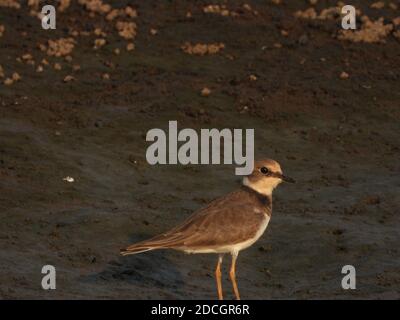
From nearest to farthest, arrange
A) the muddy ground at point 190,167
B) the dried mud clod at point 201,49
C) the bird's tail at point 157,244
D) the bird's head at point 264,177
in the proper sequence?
the bird's tail at point 157,244 < the bird's head at point 264,177 < the muddy ground at point 190,167 < the dried mud clod at point 201,49

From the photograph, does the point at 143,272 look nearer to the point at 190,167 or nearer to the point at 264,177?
the point at 264,177

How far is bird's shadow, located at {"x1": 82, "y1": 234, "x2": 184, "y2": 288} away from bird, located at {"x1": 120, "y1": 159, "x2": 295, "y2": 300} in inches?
54.6

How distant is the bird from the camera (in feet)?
48.8

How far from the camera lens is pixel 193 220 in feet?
49.8

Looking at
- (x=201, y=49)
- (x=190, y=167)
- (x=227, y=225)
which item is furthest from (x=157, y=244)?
(x=201, y=49)

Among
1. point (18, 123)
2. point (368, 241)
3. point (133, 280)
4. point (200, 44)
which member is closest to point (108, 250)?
point (133, 280)

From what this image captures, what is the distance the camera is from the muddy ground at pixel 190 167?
17.0 metres

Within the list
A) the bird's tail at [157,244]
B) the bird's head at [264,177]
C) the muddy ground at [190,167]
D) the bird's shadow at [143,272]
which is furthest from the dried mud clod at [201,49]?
the bird's tail at [157,244]

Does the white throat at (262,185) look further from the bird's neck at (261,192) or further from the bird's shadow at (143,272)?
the bird's shadow at (143,272)

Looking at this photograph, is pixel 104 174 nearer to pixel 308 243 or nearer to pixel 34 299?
pixel 308 243

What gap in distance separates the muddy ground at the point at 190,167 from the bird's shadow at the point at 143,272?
0.03 m

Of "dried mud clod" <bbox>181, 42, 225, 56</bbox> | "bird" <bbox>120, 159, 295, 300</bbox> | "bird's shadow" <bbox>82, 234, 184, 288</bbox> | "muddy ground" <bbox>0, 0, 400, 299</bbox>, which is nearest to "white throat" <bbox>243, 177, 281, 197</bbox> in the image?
"bird" <bbox>120, 159, 295, 300</bbox>

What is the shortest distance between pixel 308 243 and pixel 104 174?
15.0ft

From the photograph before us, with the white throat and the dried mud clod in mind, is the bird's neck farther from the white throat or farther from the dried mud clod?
the dried mud clod
